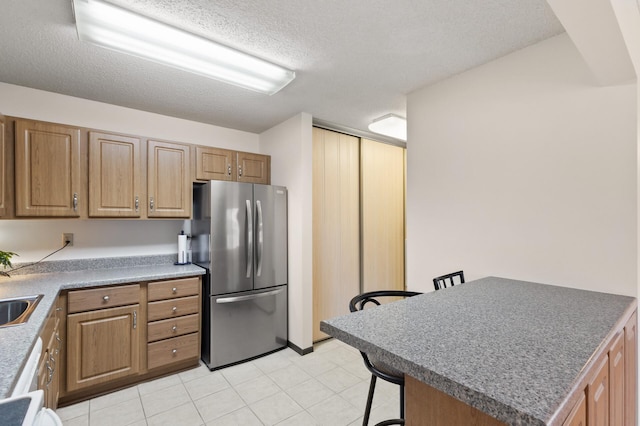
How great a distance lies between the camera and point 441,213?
2.29 meters

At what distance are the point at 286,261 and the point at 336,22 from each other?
2.23m

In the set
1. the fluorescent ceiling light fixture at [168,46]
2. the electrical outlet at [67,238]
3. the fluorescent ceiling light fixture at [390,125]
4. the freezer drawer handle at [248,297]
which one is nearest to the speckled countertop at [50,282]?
the electrical outlet at [67,238]

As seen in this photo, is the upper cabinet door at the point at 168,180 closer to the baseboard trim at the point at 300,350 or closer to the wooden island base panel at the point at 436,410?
the baseboard trim at the point at 300,350

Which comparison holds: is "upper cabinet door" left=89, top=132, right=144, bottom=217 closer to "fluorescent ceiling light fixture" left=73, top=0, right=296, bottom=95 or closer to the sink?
the sink

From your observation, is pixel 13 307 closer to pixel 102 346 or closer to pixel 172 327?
pixel 102 346

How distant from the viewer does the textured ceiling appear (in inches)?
61.2

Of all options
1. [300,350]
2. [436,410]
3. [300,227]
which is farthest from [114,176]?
[436,410]

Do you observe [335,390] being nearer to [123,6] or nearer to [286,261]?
[286,261]

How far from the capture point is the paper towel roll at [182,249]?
3057 mm

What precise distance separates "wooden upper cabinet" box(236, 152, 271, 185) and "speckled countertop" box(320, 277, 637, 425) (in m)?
2.41

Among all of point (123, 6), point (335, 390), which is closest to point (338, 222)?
point (335, 390)

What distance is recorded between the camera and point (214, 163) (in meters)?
3.09

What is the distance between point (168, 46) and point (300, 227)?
1840mm

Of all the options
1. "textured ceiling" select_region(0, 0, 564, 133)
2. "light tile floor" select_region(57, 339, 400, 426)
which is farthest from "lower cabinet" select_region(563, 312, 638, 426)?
"textured ceiling" select_region(0, 0, 564, 133)
